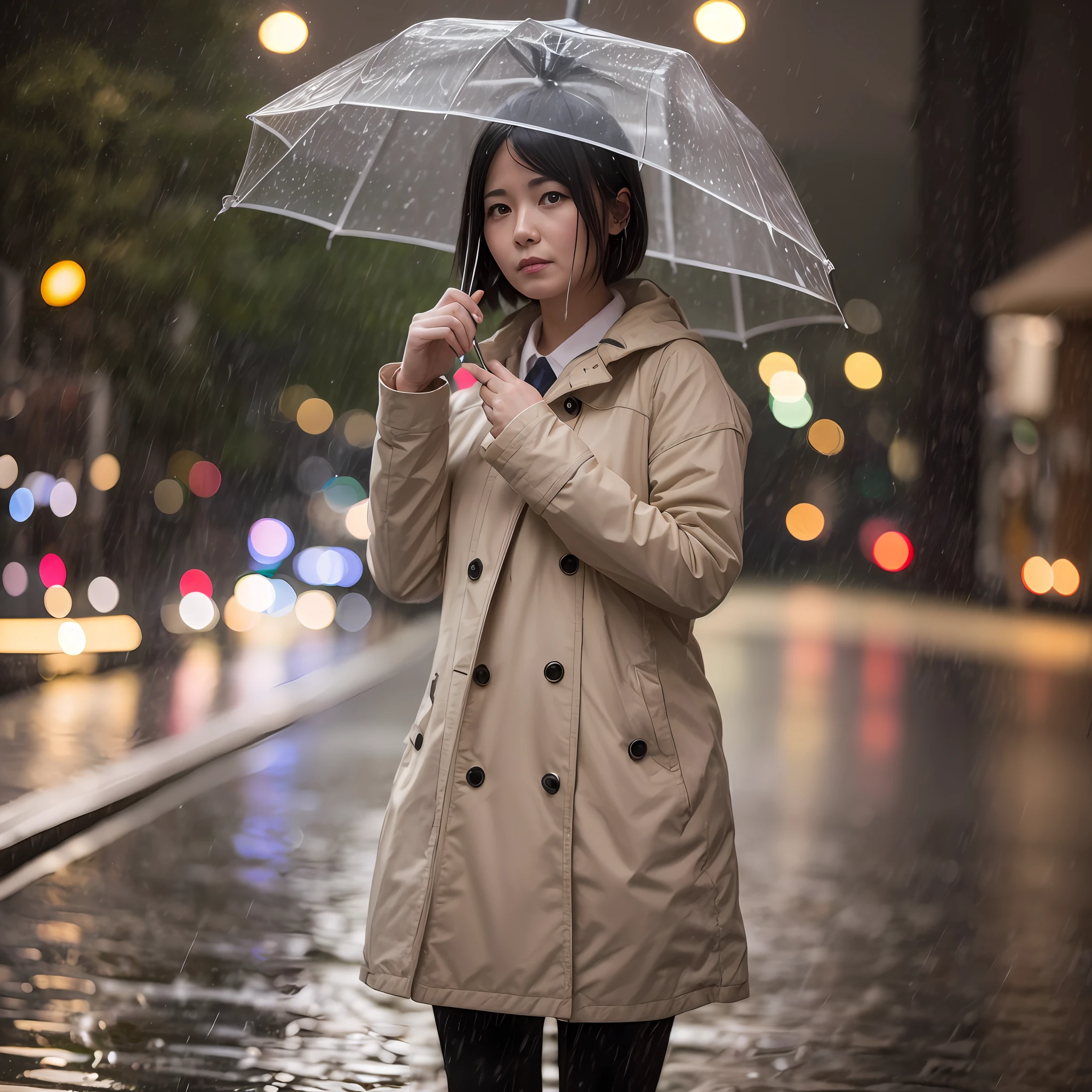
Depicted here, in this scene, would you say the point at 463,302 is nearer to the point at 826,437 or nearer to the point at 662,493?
the point at 662,493

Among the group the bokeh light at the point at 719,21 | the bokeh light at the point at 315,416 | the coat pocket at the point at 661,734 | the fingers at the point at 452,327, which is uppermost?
the bokeh light at the point at 719,21

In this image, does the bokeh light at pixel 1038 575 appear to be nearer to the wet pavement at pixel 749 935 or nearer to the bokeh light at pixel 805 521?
the wet pavement at pixel 749 935

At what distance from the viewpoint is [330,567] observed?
76.1 ft

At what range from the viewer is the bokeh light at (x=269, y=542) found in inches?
922

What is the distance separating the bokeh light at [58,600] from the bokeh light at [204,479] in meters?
5.84

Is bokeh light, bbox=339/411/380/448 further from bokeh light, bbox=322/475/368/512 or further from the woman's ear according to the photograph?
the woman's ear

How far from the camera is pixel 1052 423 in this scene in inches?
840

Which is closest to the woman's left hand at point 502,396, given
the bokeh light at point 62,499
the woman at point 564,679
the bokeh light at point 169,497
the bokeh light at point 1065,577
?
the woman at point 564,679

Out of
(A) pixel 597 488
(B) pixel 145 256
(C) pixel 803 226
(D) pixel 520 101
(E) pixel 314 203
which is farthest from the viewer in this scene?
(B) pixel 145 256

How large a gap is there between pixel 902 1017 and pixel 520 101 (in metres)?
3.32

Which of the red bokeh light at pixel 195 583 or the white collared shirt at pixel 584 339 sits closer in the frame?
the white collared shirt at pixel 584 339

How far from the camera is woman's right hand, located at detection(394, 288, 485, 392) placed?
2373 mm

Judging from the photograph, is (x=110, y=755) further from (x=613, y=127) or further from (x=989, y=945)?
(x=613, y=127)

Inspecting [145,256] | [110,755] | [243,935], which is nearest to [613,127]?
[243,935]
